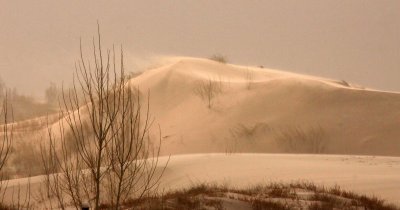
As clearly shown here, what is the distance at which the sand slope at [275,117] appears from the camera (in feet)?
61.5

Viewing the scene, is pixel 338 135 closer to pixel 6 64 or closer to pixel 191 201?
pixel 191 201

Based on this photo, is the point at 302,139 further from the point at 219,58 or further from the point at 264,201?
the point at 219,58

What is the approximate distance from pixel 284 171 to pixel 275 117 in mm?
7227

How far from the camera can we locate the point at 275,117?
20.2m

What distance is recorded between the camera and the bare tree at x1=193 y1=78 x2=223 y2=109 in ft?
75.2

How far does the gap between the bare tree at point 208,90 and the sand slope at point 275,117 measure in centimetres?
17

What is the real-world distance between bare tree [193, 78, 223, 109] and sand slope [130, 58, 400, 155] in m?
0.17

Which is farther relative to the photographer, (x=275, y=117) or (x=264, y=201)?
(x=275, y=117)

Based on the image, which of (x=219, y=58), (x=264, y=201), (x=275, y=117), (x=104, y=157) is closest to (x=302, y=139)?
(x=275, y=117)

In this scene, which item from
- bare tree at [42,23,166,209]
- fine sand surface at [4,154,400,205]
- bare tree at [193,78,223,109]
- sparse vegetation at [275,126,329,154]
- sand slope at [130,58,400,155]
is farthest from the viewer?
bare tree at [193,78,223,109]

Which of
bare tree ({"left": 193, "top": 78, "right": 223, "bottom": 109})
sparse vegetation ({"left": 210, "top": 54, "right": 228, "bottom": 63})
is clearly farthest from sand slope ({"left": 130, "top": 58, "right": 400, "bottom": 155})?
sparse vegetation ({"left": 210, "top": 54, "right": 228, "bottom": 63})

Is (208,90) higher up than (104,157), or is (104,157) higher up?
(208,90)

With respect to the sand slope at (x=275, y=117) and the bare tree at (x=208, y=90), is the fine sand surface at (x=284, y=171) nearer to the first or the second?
the sand slope at (x=275, y=117)

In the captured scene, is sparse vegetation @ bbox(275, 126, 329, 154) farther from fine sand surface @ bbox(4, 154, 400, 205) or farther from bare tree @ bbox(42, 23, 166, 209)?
bare tree @ bbox(42, 23, 166, 209)
